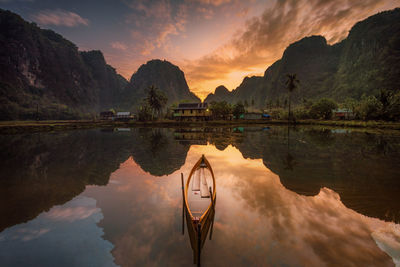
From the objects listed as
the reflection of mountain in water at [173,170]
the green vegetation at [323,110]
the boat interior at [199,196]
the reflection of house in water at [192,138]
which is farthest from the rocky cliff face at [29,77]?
the green vegetation at [323,110]

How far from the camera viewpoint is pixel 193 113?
75.0m

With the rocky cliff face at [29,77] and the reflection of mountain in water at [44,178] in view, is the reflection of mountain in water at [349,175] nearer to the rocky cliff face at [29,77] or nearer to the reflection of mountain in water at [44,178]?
the reflection of mountain in water at [44,178]

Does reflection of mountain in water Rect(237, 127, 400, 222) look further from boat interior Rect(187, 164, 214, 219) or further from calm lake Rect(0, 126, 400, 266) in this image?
boat interior Rect(187, 164, 214, 219)

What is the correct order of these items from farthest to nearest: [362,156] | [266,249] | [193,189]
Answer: [362,156] → [193,189] → [266,249]

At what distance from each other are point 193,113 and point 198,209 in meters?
68.8

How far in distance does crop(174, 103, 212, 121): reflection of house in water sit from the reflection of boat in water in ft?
211

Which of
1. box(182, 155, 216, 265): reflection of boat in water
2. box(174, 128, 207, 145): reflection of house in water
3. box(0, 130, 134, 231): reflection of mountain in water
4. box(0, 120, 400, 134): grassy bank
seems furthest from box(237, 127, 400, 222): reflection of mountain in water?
box(0, 120, 400, 134): grassy bank

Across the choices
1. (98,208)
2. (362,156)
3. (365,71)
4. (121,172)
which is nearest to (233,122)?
(362,156)

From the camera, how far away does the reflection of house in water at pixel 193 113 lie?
7456 cm

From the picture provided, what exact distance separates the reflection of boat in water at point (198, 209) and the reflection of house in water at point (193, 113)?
211ft

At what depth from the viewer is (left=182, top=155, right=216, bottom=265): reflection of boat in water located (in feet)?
16.0

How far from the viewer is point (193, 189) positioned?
9.06 m

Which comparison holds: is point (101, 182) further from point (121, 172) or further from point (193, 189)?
point (193, 189)

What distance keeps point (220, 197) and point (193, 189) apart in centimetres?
198
